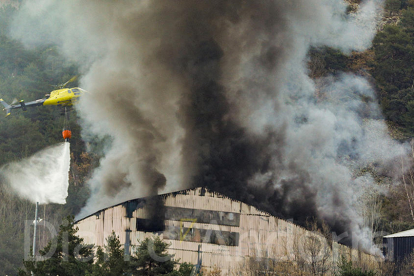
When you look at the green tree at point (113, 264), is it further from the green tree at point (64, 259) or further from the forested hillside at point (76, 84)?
the forested hillside at point (76, 84)

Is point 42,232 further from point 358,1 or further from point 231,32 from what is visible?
point 358,1

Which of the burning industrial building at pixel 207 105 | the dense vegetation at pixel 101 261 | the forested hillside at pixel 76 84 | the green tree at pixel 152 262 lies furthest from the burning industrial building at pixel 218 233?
the forested hillside at pixel 76 84

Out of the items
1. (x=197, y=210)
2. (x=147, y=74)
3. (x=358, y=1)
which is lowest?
(x=197, y=210)

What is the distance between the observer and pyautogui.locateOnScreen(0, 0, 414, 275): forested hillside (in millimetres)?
65875

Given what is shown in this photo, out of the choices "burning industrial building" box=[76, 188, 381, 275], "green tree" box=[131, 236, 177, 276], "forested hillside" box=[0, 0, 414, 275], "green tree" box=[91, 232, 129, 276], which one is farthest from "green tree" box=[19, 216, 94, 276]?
"forested hillside" box=[0, 0, 414, 275]

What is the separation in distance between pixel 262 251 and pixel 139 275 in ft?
29.8

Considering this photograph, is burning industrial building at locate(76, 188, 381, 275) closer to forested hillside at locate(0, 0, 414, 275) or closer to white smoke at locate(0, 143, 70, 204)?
forested hillside at locate(0, 0, 414, 275)

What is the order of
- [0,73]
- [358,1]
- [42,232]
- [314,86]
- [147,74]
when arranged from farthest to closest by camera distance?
[358,1] < [0,73] < [314,86] < [42,232] < [147,74]

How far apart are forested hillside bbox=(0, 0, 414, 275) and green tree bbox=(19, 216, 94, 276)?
28221 mm

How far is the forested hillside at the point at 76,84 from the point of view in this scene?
216 feet

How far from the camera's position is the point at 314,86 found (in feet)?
263

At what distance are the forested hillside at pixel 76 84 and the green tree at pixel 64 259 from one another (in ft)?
92.6

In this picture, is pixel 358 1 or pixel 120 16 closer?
pixel 120 16

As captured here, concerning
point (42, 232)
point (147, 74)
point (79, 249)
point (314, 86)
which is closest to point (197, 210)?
point (79, 249)
